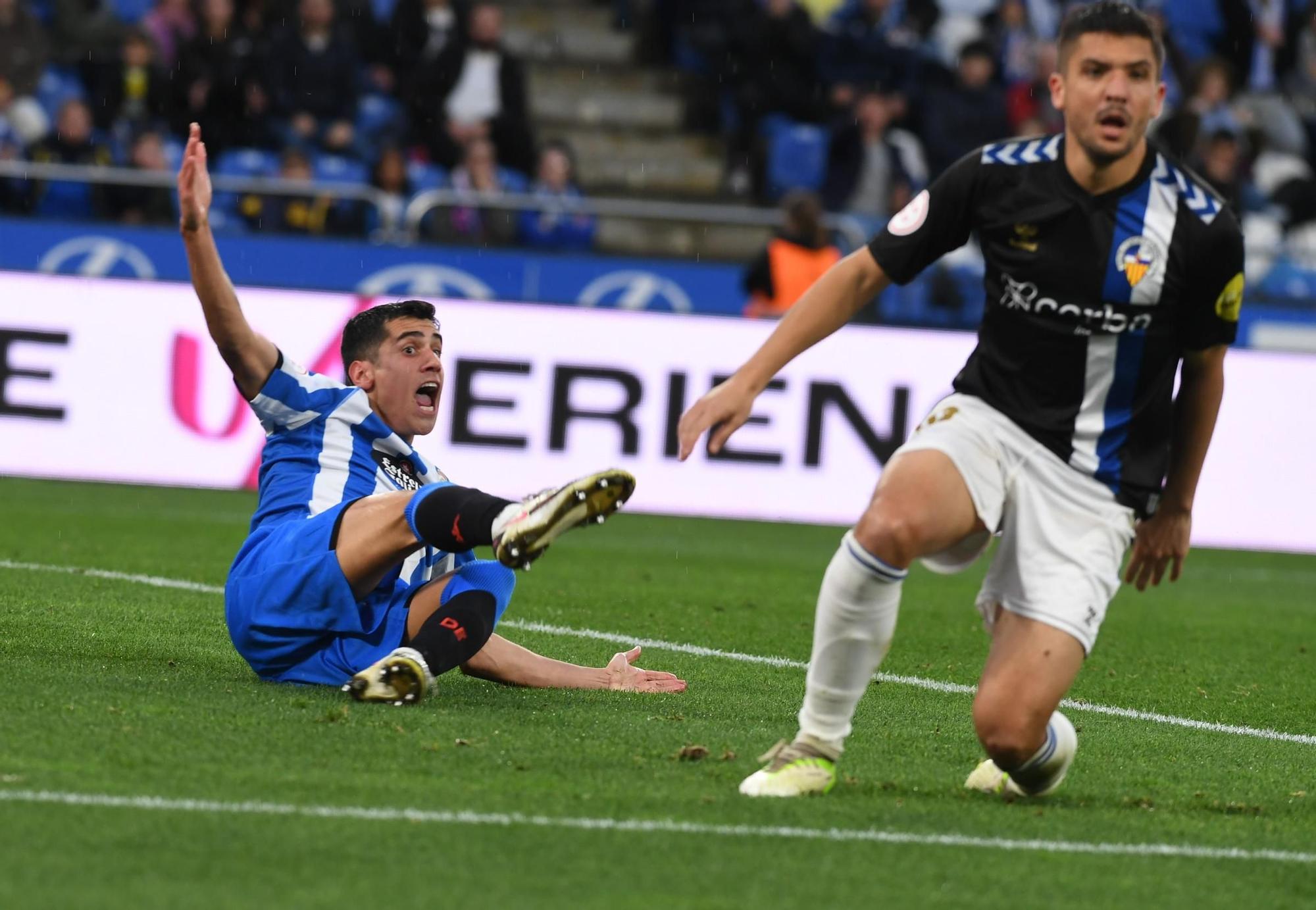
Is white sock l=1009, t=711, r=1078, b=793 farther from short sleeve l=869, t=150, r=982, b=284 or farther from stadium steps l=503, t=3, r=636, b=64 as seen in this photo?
stadium steps l=503, t=3, r=636, b=64

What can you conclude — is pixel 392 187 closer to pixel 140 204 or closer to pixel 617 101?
pixel 140 204

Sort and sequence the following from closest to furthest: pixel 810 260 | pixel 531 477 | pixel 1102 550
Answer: pixel 1102 550, pixel 531 477, pixel 810 260

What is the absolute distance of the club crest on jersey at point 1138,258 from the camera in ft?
15.1

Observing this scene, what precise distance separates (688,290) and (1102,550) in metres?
10.6

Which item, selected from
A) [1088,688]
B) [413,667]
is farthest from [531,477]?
[413,667]

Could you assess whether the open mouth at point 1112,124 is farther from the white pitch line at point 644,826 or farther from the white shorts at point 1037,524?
the white pitch line at point 644,826

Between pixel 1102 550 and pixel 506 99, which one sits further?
pixel 506 99

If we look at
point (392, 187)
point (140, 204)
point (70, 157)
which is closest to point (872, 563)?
point (140, 204)

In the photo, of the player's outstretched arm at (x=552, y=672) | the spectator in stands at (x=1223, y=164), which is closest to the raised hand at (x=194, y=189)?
the player's outstretched arm at (x=552, y=672)

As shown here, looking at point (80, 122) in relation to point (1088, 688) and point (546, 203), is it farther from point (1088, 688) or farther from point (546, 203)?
point (1088, 688)

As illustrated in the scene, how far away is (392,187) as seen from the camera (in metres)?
15.7

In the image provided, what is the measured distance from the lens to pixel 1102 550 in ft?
15.5

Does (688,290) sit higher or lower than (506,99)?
lower

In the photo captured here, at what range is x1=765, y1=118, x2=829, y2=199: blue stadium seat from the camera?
17672 millimetres
